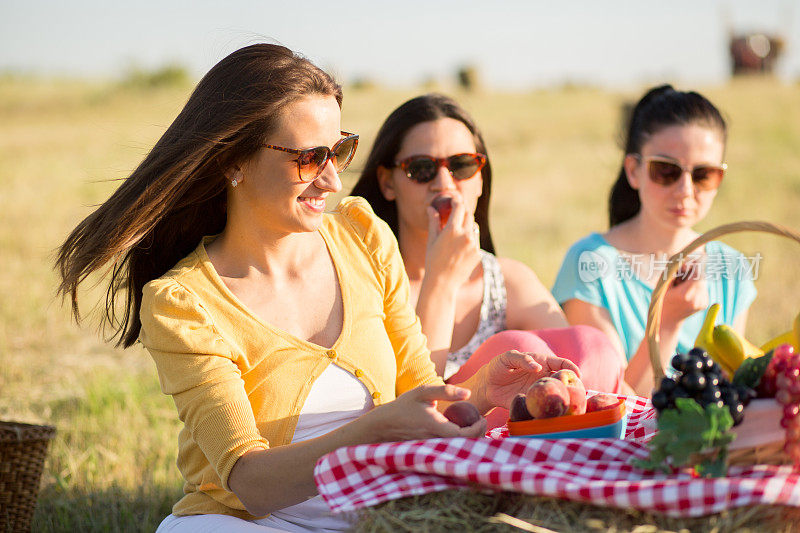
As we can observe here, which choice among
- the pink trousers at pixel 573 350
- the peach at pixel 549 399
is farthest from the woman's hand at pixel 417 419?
the pink trousers at pixel 573 350

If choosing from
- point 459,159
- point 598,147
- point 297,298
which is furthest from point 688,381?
point 598,147

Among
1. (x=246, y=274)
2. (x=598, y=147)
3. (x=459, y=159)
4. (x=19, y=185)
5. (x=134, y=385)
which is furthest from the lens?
(x=598, y=147)

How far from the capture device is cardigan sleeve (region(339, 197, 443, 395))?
304 centimetres

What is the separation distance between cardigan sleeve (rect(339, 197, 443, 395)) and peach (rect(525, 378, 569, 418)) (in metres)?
0.83

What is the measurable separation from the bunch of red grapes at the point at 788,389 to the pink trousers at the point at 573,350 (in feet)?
4.34

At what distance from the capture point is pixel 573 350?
345 cm

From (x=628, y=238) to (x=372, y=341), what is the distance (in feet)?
7.58

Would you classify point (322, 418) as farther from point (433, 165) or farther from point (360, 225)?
point (433, 165)

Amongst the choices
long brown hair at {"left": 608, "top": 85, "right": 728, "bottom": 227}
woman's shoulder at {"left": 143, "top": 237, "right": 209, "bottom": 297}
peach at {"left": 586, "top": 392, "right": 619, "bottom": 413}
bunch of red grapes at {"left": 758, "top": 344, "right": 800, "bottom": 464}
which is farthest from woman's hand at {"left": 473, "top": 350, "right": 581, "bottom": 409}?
long brown hair at {"left": 608, "top": 85, "right": 728, "bottom": 227}

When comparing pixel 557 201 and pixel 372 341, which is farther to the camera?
pixel 557 201

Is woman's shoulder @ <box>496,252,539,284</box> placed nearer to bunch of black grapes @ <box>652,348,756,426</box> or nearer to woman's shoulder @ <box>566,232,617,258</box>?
woman's shoulder @ <box>566,232,617,258</box>

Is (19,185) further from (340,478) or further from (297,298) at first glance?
(340,478)

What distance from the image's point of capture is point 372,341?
9.47 feet

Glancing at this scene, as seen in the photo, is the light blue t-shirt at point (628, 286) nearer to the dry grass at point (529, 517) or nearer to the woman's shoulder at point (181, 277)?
the woman's shoulder at point (181, 277)
